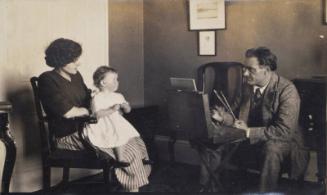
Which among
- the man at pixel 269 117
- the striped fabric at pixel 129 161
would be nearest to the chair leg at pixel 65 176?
the striped fabric at pixel 129 161

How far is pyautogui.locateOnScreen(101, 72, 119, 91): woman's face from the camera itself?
2255 millimetres

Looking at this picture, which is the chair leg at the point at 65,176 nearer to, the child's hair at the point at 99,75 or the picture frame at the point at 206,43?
the child's hair at the point at 99,75

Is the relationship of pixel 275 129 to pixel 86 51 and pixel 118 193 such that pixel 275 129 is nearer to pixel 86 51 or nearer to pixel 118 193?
pixel 118 193

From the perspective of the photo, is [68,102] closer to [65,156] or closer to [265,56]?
[65,156]

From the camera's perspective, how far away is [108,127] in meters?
2.25

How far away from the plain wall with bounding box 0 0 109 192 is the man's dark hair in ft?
2.77

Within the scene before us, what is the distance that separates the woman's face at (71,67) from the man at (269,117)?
2.57 feet

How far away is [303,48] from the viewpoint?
2.28 m

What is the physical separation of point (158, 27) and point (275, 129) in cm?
89

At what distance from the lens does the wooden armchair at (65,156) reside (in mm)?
2188

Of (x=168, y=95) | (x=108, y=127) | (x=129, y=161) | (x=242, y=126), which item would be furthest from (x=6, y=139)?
(x=242, y=126)

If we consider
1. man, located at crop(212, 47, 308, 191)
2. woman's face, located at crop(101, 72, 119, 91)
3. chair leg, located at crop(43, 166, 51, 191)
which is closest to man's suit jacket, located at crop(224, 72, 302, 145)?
man, located at crop(212, 47, 308, 191)

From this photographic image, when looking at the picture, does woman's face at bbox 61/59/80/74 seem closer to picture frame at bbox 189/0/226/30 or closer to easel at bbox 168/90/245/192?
easel at bbox 168/90/245/192

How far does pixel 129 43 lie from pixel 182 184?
88cm
